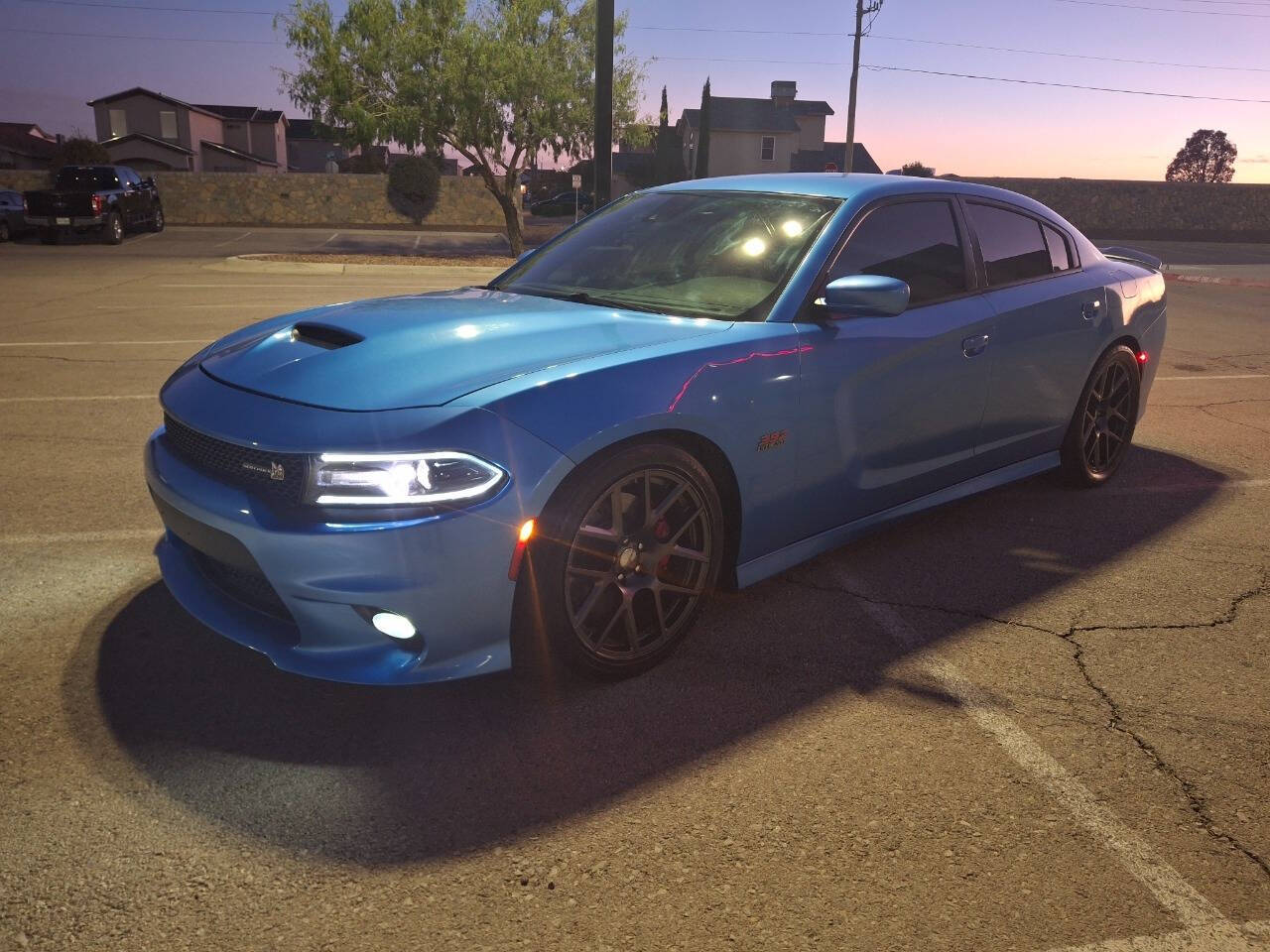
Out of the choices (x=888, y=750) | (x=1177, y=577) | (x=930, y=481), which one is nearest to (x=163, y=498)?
(x=888, y=750)

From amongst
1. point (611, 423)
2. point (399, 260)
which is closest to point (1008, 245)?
point (611, 423)

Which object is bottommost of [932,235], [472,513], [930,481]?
[930,481]

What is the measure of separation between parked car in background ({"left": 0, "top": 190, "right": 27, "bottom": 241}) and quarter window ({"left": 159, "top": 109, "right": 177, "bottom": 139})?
148 feet

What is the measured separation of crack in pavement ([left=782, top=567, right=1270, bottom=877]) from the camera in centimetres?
263

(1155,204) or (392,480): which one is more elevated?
(1155,204)

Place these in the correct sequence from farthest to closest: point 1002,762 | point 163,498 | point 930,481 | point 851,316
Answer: point 930,481 < point 851,316 < point 163,498 < point 1002,762

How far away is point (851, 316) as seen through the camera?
3838 millimetres

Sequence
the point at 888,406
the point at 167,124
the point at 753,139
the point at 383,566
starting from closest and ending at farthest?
1. the point at 383,566
2. the point at 888,406
3. the point at 167,124
4. the point at 753,139

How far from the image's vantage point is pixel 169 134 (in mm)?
67750

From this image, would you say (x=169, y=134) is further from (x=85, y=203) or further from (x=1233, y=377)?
(x=1233, y=377)

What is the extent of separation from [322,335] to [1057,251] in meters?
3.67

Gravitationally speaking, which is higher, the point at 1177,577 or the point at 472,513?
the point at 472,513

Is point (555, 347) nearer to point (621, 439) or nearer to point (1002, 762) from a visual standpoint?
point (621, 439)

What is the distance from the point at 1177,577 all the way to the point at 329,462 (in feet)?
11.9
